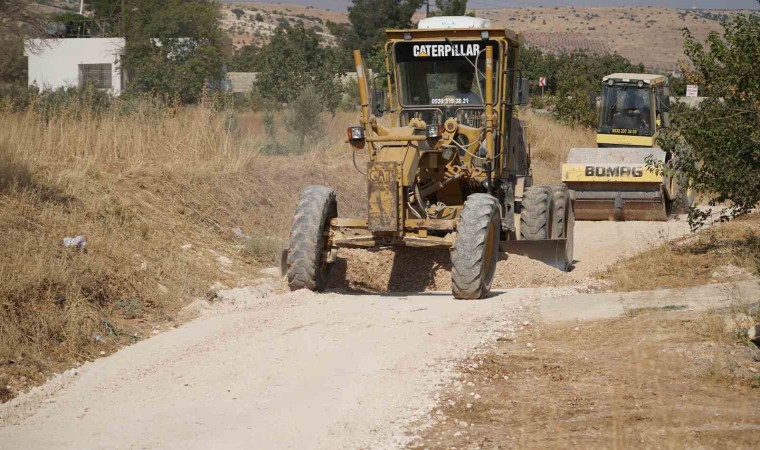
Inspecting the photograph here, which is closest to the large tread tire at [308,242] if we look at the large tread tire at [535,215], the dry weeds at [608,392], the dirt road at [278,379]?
the dirt road at [278,379]

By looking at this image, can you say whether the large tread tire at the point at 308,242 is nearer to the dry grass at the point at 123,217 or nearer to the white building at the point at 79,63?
the dry grass at the point at 123,217

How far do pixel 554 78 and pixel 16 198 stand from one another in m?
39.0

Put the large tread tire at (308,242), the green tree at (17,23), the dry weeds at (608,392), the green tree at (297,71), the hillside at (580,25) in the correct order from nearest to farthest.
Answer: the dry weeds at (608,392)
the large tread tire at (308,242)
the green tree at (17,23)
the green tree at (297,71)
the hillside at (580,25)

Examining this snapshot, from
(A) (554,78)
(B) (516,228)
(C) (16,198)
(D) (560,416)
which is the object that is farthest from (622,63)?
(D) (560,416)

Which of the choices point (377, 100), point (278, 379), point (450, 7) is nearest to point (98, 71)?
point (450, 7)

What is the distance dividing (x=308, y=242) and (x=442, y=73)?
9.54 feet

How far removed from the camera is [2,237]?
412 inches

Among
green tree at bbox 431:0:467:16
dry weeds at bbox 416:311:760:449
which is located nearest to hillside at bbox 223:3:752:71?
green tree at bbox 431:0:467:16

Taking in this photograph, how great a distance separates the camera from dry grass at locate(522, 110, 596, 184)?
2656cm

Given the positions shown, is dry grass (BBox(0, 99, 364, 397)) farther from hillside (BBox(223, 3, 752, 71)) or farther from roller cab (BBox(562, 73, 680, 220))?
hillside (BBox(223, 3, 752, 71))

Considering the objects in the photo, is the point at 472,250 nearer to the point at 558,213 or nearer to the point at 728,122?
the point at 558,213

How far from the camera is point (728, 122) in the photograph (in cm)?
1237

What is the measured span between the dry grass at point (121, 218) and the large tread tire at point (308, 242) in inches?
49.7

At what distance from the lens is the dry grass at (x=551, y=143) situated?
26562 mm
